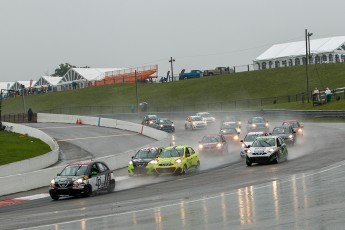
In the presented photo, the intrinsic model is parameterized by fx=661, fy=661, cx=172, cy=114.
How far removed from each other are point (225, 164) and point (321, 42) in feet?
271

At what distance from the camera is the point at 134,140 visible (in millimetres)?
54500

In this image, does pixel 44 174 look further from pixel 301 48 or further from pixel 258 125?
pixel 301 48

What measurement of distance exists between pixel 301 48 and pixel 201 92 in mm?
Answer: 23317

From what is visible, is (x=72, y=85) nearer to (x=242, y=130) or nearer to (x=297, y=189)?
(x=242, y=130)

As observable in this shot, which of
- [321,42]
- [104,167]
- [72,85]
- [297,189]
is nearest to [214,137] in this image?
[104,167]

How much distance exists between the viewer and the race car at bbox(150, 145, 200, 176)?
3064cm

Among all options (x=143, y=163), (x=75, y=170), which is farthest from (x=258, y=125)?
(x=75, y=170)

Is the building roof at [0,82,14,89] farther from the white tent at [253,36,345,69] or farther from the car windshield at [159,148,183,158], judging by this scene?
the car windshield at [159,148,183,158]

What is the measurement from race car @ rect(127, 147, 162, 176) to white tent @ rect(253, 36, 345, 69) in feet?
242

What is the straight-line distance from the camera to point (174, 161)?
30859 mm

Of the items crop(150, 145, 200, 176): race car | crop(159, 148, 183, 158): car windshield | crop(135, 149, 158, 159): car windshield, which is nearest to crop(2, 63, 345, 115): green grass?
crop(135, 149, 158, 159): car windshield

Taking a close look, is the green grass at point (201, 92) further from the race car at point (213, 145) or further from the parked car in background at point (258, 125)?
the race car at point (213, 145)

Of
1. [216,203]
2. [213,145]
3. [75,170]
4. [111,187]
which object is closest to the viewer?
[216,203]

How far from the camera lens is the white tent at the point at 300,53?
109 meters
